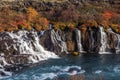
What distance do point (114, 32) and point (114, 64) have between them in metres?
15.5

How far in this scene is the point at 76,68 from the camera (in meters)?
83.3

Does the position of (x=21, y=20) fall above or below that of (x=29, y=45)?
above

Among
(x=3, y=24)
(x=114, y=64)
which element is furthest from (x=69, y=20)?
(x=114, y=64)

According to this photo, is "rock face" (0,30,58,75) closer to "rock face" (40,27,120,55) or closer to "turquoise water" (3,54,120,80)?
"rock face" (40,27,120,55)

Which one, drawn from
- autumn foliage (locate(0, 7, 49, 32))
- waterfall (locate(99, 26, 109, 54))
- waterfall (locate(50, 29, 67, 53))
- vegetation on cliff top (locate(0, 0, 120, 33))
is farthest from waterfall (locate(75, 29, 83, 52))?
autumn foliage (locate(0, 7, 49, 32))

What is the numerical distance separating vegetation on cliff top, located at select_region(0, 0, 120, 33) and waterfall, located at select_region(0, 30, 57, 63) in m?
2.10

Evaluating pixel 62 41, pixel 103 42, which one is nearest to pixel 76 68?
pixel 62 41

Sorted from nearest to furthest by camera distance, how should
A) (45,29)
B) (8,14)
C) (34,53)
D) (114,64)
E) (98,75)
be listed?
(98,75)
(114,64)
(34,53)
(45,29)
(8,14)

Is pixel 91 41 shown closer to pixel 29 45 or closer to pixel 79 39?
pixel 79 39

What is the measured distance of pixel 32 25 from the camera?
10081 centimetres

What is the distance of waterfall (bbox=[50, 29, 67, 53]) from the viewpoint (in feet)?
316

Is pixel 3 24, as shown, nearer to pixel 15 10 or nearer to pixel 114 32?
pixel 15 10

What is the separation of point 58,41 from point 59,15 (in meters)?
11.4

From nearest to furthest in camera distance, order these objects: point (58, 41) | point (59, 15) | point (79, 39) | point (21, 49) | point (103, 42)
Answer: point (21, 49)
point (58, 41)
point (103, 42)
point (79, 39)
point (59, 15)
